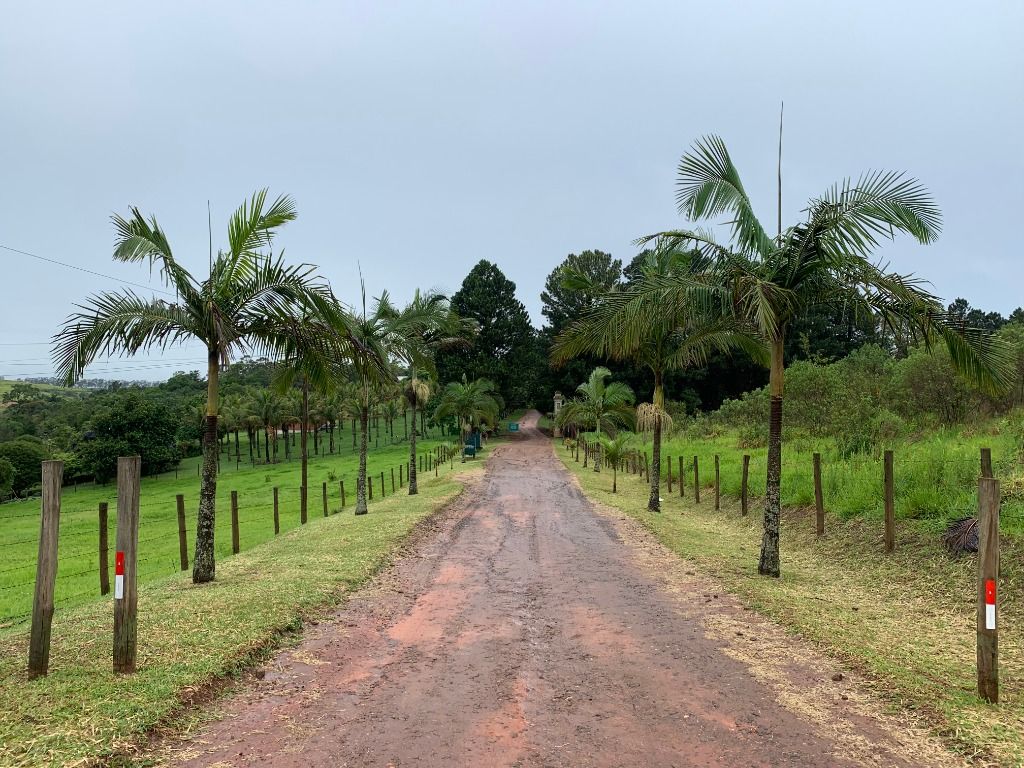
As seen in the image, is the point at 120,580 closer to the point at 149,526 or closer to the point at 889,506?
the point at 889,506

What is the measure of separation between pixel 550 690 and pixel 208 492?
6400 millimetres

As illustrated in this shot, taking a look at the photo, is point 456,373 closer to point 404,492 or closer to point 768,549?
point 404,492

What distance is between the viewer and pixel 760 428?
28.1 metres

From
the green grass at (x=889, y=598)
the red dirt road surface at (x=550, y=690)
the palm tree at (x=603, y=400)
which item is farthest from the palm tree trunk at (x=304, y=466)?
the palm tree at (x=603, y=400)

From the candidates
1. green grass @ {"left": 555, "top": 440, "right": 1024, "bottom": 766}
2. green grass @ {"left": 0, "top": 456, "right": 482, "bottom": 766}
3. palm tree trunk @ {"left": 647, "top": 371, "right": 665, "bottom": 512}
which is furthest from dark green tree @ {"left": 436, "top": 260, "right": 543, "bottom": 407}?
green grass @ {"left": 0, "top": 456, "right": 482, "bottom": 766}

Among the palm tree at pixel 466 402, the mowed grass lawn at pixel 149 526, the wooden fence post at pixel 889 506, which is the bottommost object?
the mowed grass lawn at pixel 149 526

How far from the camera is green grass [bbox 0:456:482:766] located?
451 centimetres

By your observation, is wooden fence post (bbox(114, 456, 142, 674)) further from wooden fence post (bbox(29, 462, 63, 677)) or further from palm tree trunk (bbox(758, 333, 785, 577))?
palm tree trunk (bbox(758, 333, 785, 577))

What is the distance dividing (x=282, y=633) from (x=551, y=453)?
41003 mm

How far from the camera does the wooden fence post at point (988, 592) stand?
17.1 ft

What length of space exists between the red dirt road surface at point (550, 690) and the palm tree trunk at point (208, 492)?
8.01 ft

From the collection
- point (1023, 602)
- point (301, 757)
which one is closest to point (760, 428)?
point (1023, 602)

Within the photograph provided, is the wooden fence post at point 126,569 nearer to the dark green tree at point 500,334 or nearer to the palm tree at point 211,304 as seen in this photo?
the palm tree at point 211,304

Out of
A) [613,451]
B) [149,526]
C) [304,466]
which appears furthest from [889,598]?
[149,526]
